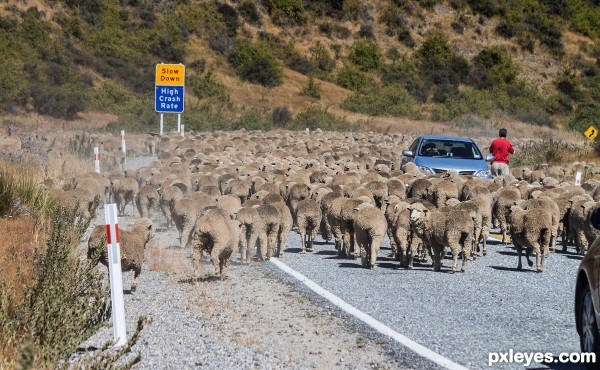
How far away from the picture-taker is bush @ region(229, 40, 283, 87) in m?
78.8

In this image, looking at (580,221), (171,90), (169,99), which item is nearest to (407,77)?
(171,90)

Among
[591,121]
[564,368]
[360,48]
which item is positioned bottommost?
[564,368]

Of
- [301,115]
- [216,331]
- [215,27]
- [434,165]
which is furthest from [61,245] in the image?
[215,27]

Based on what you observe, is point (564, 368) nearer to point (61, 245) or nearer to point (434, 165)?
point (61, 245)

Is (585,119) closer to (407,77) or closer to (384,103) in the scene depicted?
(384,103)

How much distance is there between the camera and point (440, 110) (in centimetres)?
7631

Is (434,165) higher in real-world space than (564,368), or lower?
higher

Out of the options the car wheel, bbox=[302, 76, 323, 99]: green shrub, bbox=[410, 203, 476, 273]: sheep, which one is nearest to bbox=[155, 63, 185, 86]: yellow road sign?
bbox=[410, 203, 476, 273]: sheep

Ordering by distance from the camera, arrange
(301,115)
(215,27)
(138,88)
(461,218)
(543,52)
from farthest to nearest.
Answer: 1. (543,52)
2. (215,27)
3. (138,88)
4. (301,115)
5. (461,218)

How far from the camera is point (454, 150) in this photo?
84.6ft

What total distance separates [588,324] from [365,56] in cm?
8398

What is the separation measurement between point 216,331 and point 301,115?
5504cm

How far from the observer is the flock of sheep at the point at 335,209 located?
14148 millimetres

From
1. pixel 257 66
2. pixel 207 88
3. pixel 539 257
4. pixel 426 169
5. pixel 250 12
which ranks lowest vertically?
pixel 539 257
